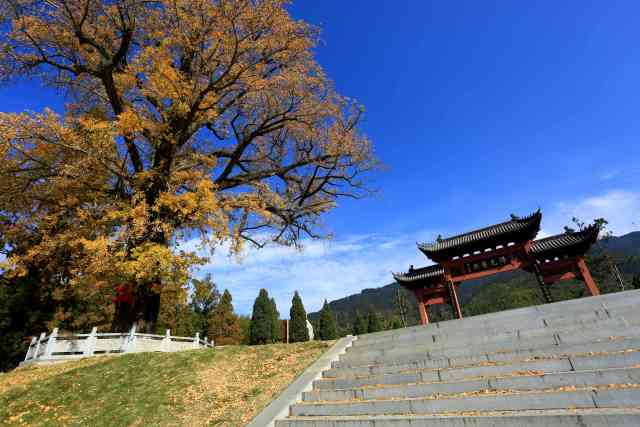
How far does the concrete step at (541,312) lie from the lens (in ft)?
23.1

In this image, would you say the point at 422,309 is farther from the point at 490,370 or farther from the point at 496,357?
the point at 490,370

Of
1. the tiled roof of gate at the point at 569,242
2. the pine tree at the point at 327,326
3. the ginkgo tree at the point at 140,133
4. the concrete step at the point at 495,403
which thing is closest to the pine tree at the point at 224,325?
the pine tree at the point at 327,326

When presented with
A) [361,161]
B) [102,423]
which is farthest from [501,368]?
[361,161]

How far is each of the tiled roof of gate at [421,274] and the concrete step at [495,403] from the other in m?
14.1

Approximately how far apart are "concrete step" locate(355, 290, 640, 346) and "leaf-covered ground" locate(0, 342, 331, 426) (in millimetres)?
2834

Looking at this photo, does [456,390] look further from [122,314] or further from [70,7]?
[70,7]

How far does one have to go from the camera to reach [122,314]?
12164mm

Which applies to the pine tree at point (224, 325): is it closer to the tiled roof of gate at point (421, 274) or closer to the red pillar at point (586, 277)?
the tiled roof of gate at point (421, 274)

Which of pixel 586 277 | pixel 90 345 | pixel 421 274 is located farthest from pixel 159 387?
pixel 586 277

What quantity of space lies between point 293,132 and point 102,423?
11.7 m

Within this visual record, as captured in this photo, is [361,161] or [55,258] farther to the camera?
[361,161]

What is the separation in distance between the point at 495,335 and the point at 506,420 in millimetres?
3339

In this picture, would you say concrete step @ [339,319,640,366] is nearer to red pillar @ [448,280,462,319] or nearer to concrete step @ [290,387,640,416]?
concrete step @ [290,387,640,416]

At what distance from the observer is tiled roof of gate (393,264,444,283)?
59.7 ft
